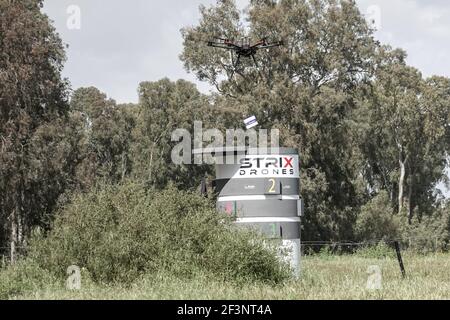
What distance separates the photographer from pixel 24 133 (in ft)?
117

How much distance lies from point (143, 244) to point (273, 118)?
113 feet

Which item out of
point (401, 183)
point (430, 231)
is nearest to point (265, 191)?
point (430, 231)

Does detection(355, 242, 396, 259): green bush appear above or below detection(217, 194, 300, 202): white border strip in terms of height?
below

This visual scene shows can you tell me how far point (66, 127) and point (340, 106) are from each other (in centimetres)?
1792

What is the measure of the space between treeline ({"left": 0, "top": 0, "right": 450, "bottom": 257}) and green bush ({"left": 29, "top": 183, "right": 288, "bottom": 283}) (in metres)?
5.01

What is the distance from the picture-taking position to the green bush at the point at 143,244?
43.4ft

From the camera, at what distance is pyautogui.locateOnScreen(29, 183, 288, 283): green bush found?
13227mm

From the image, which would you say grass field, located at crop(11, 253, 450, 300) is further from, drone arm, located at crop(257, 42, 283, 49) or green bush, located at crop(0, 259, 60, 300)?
drone arm, located at crop(257, 42, 283, 49)

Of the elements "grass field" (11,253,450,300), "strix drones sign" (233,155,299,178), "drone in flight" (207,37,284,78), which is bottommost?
"grass field" (11,253,450,300)

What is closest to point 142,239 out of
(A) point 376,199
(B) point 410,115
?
(A) point 376,199

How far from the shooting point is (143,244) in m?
13.6

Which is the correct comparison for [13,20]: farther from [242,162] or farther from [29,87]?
[242,162]

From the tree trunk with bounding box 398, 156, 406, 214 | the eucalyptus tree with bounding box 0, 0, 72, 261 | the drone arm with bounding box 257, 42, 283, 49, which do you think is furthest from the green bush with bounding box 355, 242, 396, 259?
the tree trunk with bounding box 398, 156, 406, 214

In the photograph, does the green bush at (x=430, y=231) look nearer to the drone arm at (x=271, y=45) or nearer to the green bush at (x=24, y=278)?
the drone arm at (x=271, y=45)
